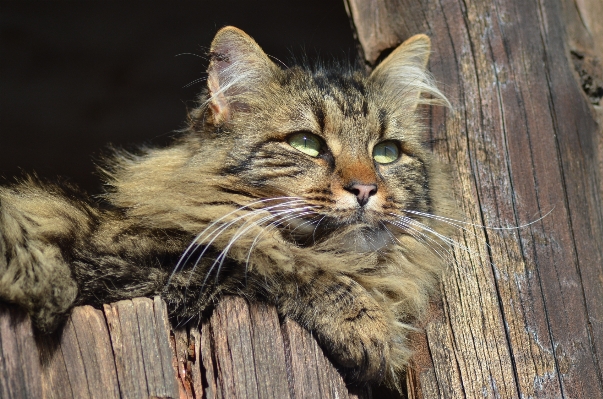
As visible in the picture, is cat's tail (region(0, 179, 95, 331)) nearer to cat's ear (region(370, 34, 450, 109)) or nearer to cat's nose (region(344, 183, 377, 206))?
cat's nose (region(344, 183, 377, 206))

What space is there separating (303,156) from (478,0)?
42.6 inches

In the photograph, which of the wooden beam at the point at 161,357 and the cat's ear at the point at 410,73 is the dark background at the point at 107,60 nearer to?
the cat's ear at the point at 410,73

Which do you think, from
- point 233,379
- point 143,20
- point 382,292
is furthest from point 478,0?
point 143,20

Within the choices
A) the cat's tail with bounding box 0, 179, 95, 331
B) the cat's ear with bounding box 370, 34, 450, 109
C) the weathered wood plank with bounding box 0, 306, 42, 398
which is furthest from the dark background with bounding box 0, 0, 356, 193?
the weathered wood plank with bounding box 0, 306, 42, 398

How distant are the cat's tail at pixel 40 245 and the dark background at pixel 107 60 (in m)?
2.11

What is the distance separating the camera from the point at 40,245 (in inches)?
76.3

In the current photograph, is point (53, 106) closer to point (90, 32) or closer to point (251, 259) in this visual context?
point (90, 32)

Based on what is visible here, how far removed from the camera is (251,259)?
2.08 meters

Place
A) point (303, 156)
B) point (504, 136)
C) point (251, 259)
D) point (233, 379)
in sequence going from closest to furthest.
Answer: point (233, 379) < point (251, 259) < point (303, 156) < point (504, 136)

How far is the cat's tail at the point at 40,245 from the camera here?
1747 millimetres

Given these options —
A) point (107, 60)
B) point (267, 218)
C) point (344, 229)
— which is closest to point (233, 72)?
point (267, 218)

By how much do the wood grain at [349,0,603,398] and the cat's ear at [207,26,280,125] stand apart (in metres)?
0.66

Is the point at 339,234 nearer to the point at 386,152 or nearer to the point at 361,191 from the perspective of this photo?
the point at 361,191

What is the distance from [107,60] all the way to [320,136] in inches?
107
